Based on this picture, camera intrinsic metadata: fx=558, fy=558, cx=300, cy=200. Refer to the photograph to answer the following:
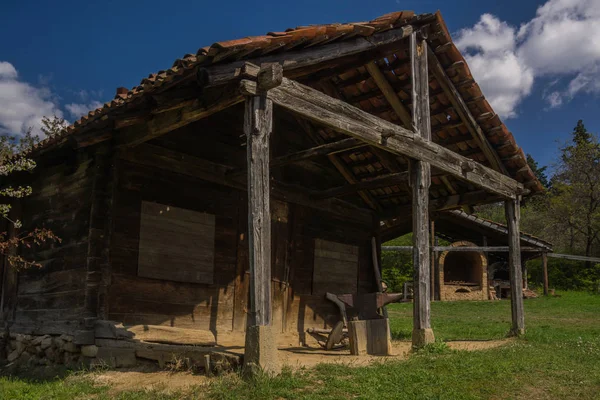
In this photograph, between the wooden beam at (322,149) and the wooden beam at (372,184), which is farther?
the wooden beam at (372,184)

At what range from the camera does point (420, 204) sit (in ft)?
30.0

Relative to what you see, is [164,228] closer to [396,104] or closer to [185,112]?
[185,112]

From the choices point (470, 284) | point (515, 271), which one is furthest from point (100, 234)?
point (470, 284)

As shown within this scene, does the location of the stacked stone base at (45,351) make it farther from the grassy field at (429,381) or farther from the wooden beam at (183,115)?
the wooden beam at (183,115)

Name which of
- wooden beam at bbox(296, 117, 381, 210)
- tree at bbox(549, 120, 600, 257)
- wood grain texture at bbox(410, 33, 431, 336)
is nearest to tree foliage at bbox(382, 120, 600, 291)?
tree at bbox(549, 120, 600, 257)

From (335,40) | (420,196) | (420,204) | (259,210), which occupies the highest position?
(335,40)

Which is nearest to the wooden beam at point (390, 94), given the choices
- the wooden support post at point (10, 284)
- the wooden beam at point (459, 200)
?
the wooden beam at point (459, 200)

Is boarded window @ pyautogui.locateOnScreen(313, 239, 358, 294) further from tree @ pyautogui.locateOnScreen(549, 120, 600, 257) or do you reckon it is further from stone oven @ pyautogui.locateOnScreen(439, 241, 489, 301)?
tree @ pyautogui.locateOnScreen(549, 120, 600, 257)

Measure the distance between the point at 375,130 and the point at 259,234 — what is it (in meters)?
3.02

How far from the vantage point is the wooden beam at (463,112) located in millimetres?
10188

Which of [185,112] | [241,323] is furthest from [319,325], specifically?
[185,112]

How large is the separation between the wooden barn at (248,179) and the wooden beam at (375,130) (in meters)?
0.03

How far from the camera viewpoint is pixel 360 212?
1305 centimetres

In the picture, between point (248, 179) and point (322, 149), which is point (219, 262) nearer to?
point (322, 149)
